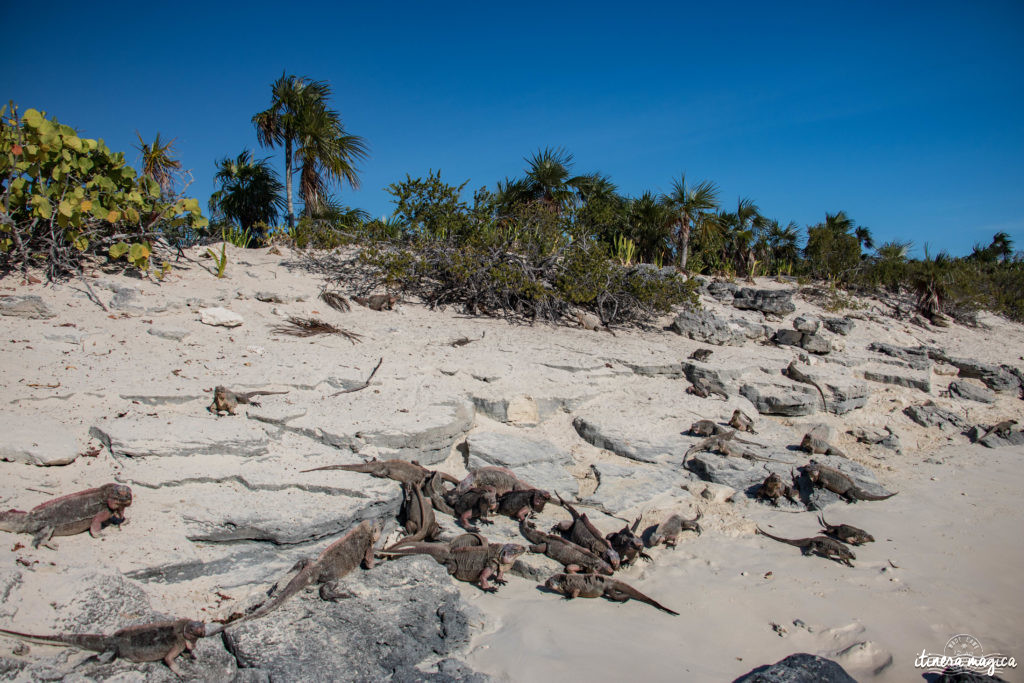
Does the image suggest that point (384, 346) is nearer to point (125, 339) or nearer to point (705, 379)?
point (125, 339)

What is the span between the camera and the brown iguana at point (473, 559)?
3.88 m

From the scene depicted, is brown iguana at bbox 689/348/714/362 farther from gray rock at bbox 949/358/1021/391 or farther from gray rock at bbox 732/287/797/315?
gray rock at bbox 949/358/1021/391

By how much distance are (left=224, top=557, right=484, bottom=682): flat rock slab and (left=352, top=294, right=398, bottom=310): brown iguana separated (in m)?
5.65

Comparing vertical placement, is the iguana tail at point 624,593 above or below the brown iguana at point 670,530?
below

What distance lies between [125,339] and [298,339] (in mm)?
1889

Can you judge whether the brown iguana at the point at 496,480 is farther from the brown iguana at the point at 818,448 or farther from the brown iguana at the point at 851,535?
the brown iguana at the point at 818,448

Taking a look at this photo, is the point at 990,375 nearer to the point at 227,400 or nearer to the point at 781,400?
the point at 781,400

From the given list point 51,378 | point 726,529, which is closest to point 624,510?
point 726,529

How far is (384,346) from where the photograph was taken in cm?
750

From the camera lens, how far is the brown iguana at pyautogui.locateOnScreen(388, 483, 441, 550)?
4117 mm

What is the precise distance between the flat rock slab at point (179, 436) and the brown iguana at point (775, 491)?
4.59 m

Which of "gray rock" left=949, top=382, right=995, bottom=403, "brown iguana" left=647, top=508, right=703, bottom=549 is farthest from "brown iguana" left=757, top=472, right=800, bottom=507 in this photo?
"gray rock" left=949, top=382, right=995, bottom=403

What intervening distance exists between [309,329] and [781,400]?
21.5 ft

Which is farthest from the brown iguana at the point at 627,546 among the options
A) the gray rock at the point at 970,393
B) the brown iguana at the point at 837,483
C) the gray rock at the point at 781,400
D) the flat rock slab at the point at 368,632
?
the gray rock at the point at 970,393
